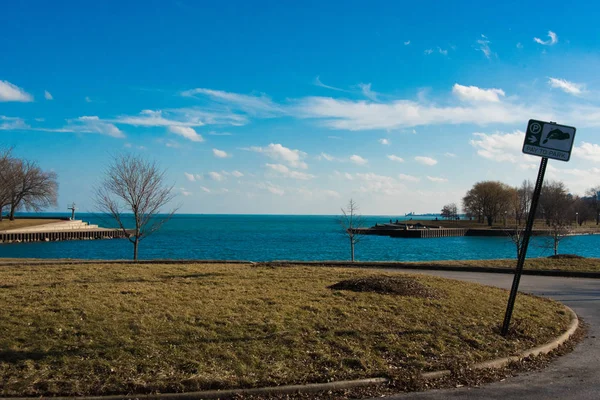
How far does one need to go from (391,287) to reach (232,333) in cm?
508

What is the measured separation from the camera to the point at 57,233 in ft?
268

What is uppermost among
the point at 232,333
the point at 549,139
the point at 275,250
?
the point at 549,139

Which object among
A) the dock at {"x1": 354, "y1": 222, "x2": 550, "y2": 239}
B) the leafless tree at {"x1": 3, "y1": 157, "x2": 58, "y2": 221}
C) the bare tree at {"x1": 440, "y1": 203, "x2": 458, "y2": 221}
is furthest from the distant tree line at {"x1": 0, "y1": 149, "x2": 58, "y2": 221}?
the bare tree at {"x1": 440, "y1": 203, "x2": 458, "y2": 221}

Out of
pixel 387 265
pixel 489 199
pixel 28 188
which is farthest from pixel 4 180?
pixel 489 199

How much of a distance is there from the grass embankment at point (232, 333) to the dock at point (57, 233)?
71.8 metres

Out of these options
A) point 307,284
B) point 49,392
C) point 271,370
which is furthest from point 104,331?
point 307,284

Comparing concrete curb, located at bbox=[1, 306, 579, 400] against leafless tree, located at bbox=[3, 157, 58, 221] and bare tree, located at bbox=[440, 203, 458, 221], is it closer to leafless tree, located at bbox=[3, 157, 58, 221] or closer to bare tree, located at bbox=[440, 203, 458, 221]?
leafless tree, located at bbox=[3, 157, 58, 221]

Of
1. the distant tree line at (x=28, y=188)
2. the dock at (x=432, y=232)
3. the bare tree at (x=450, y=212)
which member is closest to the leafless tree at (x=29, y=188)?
the distant tree line at (x=28, y=188)

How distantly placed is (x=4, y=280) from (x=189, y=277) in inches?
185

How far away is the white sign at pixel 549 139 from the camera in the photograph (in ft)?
26.8

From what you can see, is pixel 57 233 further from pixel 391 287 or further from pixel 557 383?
pixel 557 383

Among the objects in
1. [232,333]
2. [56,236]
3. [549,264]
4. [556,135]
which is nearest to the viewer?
[232,333]

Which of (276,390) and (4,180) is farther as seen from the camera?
(4,180)

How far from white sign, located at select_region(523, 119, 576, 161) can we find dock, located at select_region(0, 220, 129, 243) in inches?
3003
